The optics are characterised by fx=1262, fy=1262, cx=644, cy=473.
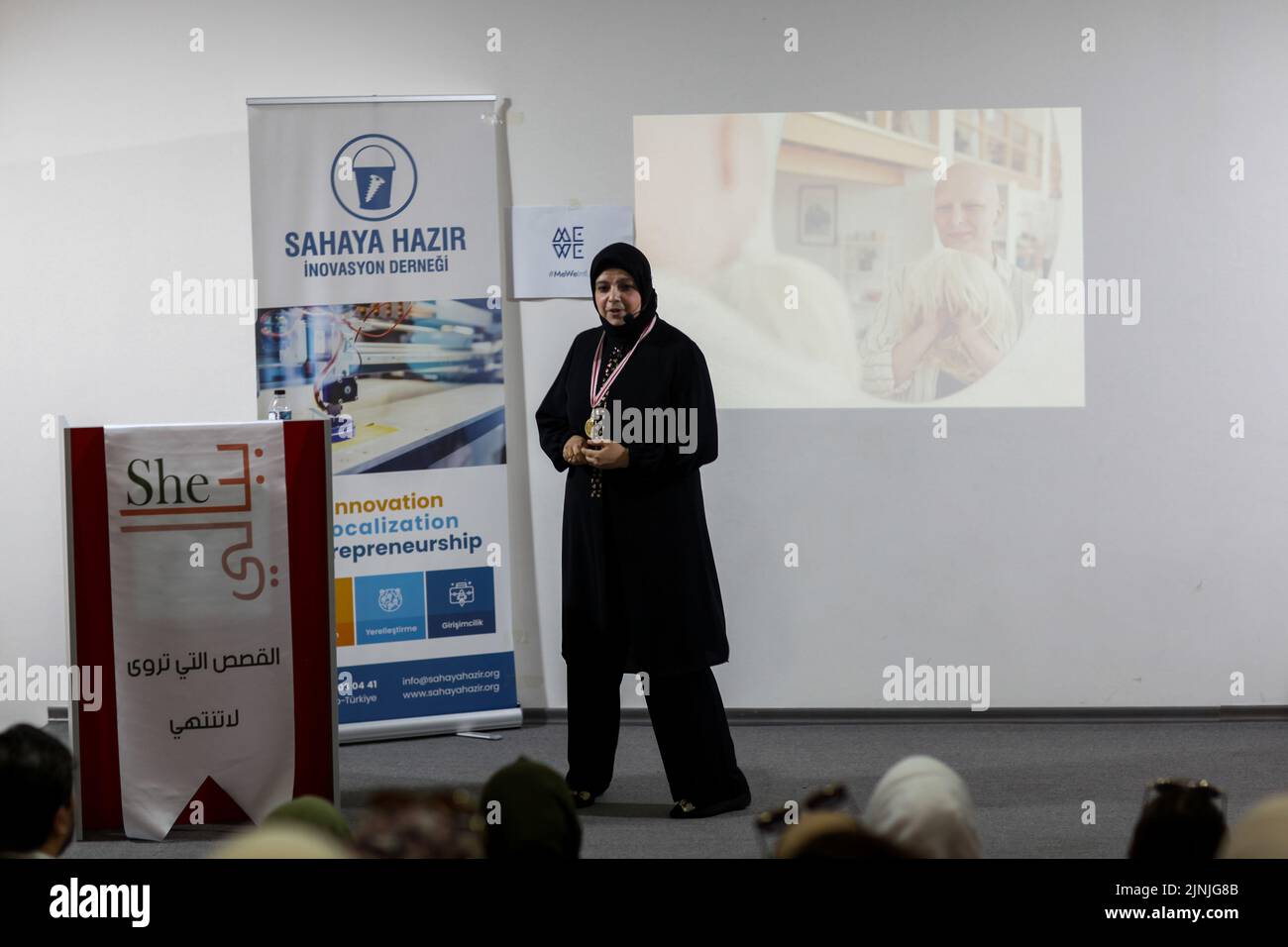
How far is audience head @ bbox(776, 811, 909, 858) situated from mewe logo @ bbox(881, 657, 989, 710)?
389 cm

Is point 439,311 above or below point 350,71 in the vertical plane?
below

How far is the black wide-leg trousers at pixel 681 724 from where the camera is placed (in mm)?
3680

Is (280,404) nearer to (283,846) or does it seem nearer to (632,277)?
(632,277)

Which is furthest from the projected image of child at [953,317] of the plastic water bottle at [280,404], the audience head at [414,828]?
the audience head at [414,828]

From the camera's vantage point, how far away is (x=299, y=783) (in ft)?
11.3

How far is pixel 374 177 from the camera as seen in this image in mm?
4844

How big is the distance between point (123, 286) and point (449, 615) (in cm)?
187

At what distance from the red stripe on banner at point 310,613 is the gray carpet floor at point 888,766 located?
0.20m

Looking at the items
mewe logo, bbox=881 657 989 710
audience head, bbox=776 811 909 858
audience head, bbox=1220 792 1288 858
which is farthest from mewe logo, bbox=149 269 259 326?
audience head, bbox=1220 792 1288 858

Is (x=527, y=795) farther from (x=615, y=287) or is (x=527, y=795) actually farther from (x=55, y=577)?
(x=55, y=577)

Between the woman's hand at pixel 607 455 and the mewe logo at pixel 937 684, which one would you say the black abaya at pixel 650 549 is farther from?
the mewe logo at pixel 937 684

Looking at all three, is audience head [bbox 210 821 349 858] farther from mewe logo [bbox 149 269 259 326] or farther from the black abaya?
mewe logo [bbox 149 269 259 326]

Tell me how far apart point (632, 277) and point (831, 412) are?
1456 mm
